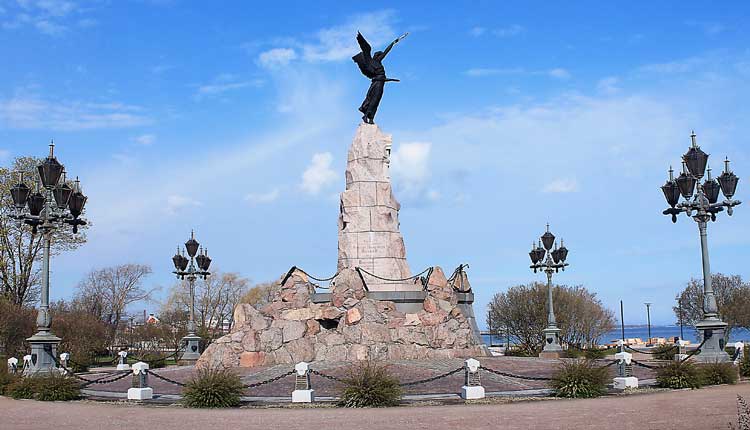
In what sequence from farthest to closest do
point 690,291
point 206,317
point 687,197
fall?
point 206,317
point 690,291
point 687,197

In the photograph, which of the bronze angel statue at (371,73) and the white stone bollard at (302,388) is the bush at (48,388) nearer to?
the white stone bollard at (302,388)

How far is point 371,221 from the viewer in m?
30.7

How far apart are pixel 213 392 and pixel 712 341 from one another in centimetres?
1444

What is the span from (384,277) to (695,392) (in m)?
13.7

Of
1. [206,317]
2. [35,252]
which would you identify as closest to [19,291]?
[35,252]

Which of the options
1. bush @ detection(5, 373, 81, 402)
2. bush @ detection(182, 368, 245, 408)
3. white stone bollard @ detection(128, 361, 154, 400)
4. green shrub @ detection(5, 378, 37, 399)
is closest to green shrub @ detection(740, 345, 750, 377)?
bush @ detection(182, 368, 245, 408)

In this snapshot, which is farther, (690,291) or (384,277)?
(690,291)

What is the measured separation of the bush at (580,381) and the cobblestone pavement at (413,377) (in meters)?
1.32

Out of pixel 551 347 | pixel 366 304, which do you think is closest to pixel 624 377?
pixel 366 304

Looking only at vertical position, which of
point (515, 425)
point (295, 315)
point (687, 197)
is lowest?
point (515, 425)

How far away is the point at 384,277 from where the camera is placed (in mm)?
30250

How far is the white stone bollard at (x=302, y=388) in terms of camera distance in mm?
17938

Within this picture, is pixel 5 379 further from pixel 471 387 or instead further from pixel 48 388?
pixel 471 387

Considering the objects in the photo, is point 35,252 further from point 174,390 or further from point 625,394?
point 625,394
